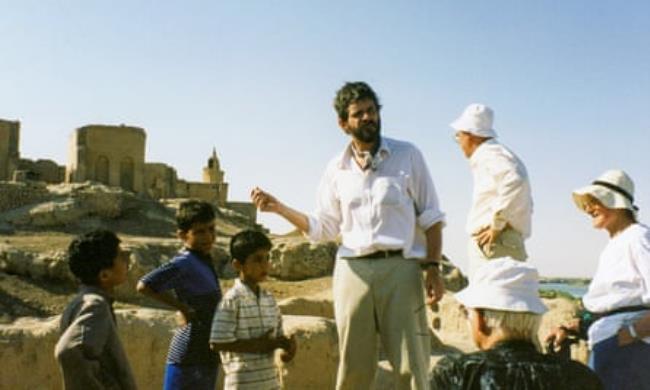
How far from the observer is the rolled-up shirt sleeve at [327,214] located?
406 cm

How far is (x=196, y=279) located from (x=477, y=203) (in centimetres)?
159

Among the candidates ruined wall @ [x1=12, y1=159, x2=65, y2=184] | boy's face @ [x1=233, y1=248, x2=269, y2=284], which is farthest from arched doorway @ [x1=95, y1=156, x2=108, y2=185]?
boy's face @ [x1=233, y1=248, x2=269, y2=284]

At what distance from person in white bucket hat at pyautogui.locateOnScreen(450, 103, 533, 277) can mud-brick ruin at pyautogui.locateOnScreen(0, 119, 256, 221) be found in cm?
3823

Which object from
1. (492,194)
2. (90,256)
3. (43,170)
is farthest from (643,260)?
(43,170)

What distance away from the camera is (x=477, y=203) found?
4.18 meters

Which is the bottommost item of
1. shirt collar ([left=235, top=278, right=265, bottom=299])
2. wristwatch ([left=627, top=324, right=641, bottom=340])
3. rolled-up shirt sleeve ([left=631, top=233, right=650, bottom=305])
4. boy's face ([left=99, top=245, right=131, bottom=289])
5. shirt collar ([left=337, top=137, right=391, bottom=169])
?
wristwatch ([left=627, top=324, right=641, bottom=340])

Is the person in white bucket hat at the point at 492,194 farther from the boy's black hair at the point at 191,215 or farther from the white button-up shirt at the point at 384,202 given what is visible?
the boy's black hair at the point at 191,215

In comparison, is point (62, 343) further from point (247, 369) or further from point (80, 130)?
point (80, 130)

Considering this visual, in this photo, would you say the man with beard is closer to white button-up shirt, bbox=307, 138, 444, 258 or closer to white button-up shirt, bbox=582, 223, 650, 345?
white button-up shirt, bbox=307, 138, 444, 258

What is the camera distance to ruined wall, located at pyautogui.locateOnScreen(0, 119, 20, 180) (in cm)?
4013

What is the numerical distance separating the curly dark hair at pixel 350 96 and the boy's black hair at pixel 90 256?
4.47ft

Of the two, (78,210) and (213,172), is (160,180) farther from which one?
(78,210)

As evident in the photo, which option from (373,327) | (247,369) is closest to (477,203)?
(373,327)

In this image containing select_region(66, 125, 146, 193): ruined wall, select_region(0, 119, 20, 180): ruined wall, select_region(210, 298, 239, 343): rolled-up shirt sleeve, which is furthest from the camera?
select_region(66, 125, 146, 193): ruined wall
